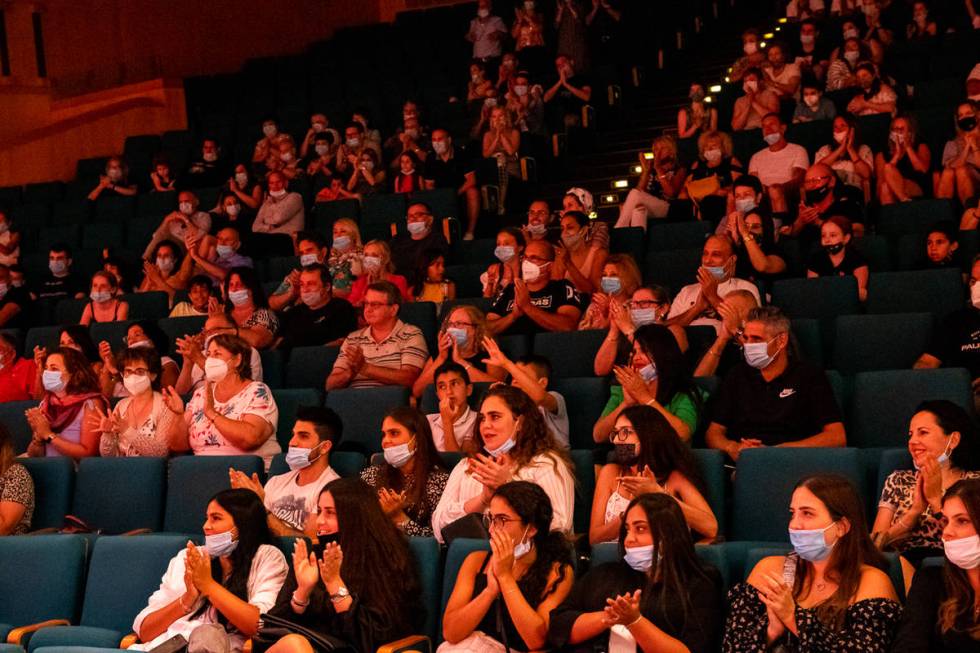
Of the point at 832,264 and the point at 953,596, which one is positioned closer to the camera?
the point at 953,596

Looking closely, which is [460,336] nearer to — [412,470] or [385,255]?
[412,470]

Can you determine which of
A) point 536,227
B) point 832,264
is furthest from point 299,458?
point 536,227

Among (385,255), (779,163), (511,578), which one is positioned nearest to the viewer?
(511,578)

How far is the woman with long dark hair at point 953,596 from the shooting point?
9.83 ft

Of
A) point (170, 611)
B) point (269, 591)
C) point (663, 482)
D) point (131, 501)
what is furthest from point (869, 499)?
point (131, 501)

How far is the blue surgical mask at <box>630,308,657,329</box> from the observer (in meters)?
5.17

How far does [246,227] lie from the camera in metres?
8.80

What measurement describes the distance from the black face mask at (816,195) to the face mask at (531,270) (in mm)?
1528

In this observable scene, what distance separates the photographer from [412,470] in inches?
175

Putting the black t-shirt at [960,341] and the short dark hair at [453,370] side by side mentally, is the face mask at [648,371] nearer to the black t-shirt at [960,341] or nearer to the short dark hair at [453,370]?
the short dark hair at [453,370]

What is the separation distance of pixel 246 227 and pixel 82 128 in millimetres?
3706

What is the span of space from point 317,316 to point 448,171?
2.40 metres

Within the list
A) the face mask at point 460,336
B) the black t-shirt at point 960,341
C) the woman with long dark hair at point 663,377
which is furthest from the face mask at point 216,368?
the black t-shirt at point 960,341

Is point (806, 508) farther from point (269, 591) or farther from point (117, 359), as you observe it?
point (117, 359)
